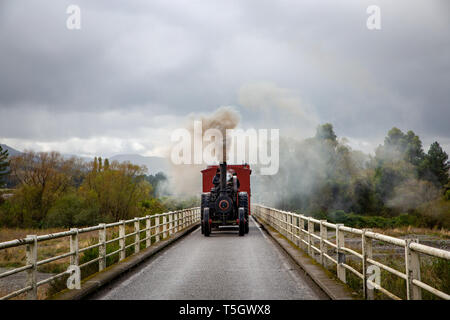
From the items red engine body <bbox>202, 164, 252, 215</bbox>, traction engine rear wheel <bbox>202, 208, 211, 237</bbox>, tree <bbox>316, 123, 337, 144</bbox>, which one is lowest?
traction engine rear wheel <bbox>202, 208, 211, 237</bbox>

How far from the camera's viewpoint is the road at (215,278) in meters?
7.79

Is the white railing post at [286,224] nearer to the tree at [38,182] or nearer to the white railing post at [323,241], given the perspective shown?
the white railing post at [323,241]

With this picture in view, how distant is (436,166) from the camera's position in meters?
78.7

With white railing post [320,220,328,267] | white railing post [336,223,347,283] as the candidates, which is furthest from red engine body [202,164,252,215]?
white railing post [336,223,347,283]

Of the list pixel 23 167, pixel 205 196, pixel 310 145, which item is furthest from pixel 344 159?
pixel 205 196

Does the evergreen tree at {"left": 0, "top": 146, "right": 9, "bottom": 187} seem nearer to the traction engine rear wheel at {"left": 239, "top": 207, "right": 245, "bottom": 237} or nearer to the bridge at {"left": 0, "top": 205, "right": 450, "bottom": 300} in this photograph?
the traction engine rear wheel at {"left": 239, "top": 207, "right": 245, "bottom": 237}

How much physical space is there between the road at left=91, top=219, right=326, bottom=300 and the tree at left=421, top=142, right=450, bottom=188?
7065 cm

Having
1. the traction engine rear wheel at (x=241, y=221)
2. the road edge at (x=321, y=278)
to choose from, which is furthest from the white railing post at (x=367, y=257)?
the traction engine rear wheel at (x=241, y=221)

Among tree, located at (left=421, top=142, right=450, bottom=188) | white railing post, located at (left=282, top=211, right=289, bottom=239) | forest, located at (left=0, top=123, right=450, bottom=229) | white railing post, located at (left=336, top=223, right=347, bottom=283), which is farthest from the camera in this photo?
tree, located at (left=421, top=142, right=450, bottom=188)

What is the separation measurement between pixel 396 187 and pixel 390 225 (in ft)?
55.3

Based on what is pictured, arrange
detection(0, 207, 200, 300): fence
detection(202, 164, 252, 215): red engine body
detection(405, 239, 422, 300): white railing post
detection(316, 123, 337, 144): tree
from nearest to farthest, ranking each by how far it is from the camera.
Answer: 1. detection(405, 239, 422, 300): white railing post
2. detection(0, 207, 200, 300): fence
3. detection(202, 164, 252, 215): red engine body
4. detection(316, 123, 337, 144): tree

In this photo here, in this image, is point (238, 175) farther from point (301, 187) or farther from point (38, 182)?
point (301, 187)

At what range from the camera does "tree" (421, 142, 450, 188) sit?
7719cm

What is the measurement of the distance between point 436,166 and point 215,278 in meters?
78.4
